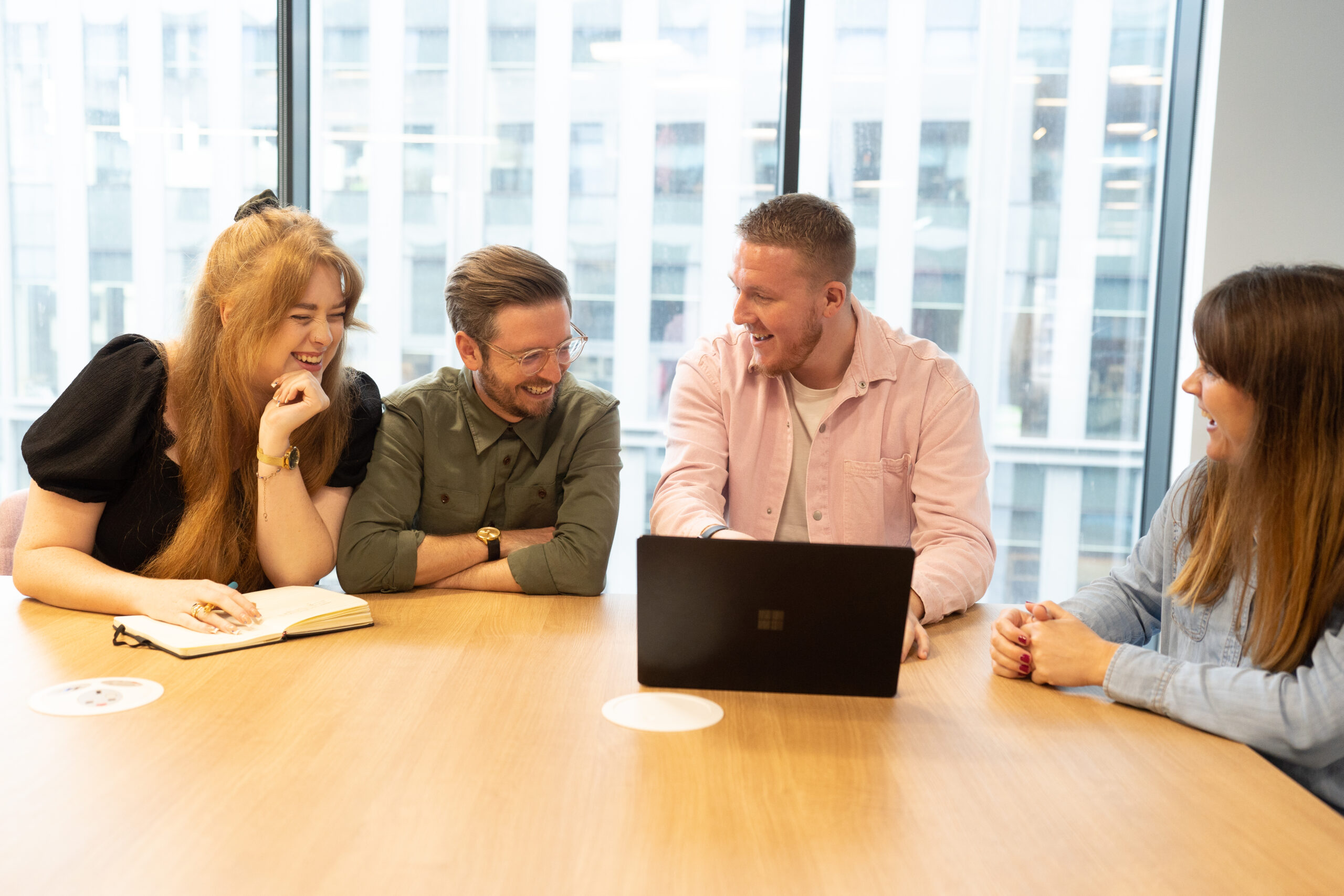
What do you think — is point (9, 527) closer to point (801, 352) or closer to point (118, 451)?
point (118, 451)

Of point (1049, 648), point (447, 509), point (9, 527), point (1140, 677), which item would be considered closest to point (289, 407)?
point (447, 509)

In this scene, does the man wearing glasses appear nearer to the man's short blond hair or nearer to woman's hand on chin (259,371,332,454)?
woman's hand on chin (259,371,332,454)

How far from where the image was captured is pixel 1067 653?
140 cm

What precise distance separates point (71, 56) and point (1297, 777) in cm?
398

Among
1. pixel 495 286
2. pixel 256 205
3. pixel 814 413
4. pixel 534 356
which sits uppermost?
pixel 256 205

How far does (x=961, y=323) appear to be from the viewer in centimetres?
325

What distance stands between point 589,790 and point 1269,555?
98 cm

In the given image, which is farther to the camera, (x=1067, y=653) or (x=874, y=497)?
(x=874, y=497)

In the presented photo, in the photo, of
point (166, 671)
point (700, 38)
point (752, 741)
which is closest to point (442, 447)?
point (166, 671)

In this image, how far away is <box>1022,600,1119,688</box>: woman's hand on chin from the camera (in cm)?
138

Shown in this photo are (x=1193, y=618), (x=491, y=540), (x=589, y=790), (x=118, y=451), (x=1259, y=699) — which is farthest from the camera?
(x=491, y=540)

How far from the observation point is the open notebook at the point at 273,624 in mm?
1473

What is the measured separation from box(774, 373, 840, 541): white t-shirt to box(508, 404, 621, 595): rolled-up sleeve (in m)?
0.41

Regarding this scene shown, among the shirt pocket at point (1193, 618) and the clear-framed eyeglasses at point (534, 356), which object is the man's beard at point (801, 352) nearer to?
the clear-framed eyeglasses at point (534, 356)
